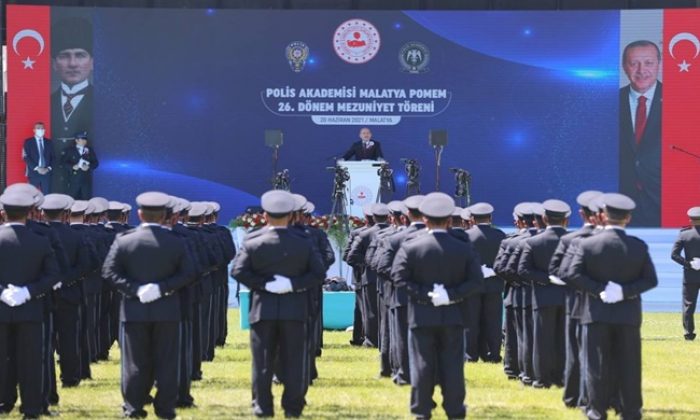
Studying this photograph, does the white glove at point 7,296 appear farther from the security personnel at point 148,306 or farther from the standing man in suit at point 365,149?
the standing man in suit at point 365,149

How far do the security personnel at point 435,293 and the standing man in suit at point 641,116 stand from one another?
1910 cm

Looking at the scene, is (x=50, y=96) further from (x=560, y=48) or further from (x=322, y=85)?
(x=560, y=48)

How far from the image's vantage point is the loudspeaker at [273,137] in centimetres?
2677

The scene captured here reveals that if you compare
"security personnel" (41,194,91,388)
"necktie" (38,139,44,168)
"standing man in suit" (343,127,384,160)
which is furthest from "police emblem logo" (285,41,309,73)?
"security personnel" (41,194,91,388)

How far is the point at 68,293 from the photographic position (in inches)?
513

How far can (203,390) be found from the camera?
43.0 ft

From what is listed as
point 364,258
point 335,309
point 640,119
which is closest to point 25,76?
point 335,309

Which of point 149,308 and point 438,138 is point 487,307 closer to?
point 149,308

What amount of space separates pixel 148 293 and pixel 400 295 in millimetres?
3268

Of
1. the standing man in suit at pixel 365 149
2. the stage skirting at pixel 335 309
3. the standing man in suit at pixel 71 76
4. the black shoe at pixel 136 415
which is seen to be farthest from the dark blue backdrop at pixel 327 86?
the black shoe at pixel 136 415

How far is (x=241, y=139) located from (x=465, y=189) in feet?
17.2

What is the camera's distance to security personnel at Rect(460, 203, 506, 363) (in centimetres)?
1560

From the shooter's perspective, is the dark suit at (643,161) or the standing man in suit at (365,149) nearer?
the standing man in suit at (365,149)

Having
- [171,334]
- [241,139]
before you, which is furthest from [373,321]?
[241,139]
